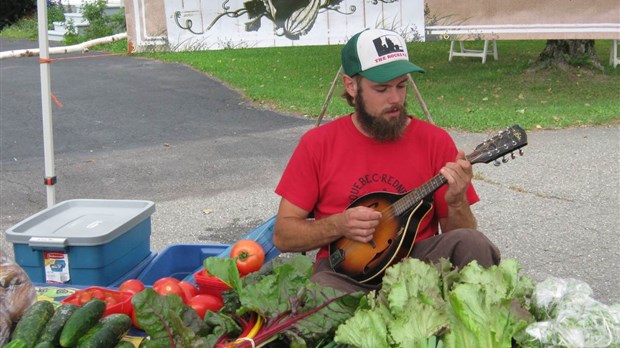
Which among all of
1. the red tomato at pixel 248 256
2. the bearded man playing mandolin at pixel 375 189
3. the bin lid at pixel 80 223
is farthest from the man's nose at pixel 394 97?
the bin lid at pixel 80 223

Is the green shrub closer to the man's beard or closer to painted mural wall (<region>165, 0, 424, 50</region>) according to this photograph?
painted mural wall (<region>165, 0, 424, 50</region>)

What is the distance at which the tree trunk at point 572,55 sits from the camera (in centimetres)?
1368

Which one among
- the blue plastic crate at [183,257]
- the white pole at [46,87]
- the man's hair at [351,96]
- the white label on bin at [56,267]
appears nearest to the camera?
the man's hair at [351,96]

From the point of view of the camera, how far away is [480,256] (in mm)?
3383

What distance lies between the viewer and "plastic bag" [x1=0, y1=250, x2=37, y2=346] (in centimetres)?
315

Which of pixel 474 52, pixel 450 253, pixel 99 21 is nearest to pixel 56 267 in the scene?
pixel 450 253

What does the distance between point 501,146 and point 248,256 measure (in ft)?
4.53

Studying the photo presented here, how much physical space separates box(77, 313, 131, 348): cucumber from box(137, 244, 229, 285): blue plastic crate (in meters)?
1.28

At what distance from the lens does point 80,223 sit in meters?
4.29

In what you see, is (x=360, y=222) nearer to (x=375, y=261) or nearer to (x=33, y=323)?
(x=375, y=261)

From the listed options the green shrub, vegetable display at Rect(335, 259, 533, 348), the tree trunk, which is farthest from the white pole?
the green shrub

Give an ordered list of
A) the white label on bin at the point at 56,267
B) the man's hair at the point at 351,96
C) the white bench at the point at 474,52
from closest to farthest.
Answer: the man's hair at the point at 351,96
the white label on bin at the point at 56,267
the white bench at the point at 474,52

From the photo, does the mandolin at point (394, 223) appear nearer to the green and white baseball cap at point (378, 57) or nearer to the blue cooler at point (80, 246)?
the green and white baseball cap at point (378, 57)

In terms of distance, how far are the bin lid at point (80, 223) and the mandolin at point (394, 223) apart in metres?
1.31
